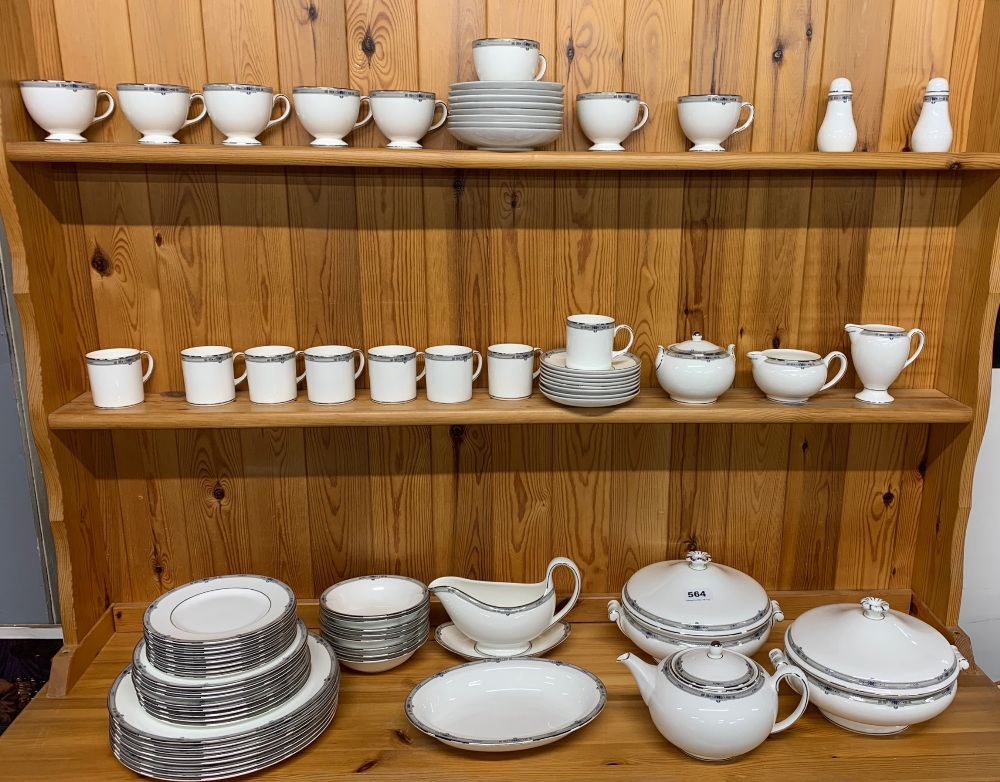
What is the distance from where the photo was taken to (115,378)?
144 centimetres

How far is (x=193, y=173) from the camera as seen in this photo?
149cm

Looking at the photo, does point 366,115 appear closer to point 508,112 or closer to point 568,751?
point 508,112

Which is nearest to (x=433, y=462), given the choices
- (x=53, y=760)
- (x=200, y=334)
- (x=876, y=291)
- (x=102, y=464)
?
(x=200, y=334)

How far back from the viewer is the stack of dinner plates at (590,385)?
1.42 m

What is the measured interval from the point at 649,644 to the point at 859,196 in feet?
2.97

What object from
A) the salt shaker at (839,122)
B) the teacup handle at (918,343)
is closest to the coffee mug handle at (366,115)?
the salt shaker at (839,122)

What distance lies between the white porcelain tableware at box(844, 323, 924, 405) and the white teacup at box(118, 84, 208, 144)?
1225 mm

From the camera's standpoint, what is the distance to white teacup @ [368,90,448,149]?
136cm

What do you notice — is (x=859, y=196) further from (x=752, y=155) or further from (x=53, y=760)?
(x=53, y=760)

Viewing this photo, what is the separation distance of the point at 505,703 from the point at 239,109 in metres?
1.08

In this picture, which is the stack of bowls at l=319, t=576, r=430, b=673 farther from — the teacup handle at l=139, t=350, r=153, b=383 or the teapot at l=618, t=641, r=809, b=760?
the teacup handle at l=139, t=350, r=153, b=383

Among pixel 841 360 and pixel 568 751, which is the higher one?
pixel 841 360

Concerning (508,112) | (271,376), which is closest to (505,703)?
(271,376)

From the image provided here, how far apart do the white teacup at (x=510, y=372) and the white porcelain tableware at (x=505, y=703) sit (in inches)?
18.9
